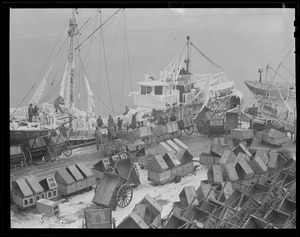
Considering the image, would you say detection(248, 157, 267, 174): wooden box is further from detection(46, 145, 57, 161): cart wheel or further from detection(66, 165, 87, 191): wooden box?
detection(46, 145, 57, 161): cart wheel

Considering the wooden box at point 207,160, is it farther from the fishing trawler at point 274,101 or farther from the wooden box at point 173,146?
the fishing trawler at point 274,101

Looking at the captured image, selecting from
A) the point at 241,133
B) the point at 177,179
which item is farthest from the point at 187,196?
the point at 241,133

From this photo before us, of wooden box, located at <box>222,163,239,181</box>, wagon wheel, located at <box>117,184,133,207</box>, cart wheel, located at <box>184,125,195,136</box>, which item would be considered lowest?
wagon wheel, located at <box>117,184,133,207</box>

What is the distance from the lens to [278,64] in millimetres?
12758

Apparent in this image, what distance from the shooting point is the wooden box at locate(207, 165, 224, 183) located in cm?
1055

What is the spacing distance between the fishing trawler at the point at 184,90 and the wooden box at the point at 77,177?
5.09 meters

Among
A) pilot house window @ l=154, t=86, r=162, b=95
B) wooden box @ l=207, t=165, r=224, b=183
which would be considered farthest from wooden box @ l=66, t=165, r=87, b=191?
pilot house window @ l=154, t=86, r=162, b=95

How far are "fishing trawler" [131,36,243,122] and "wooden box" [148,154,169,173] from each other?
413 centimetres

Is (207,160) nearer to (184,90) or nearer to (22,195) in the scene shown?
(184,90)

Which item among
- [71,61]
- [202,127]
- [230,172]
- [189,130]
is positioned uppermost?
[71,61]

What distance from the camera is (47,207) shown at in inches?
375

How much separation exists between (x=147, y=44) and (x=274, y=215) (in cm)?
699

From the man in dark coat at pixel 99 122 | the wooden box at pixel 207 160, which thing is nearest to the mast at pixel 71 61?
the man in dark coat at pixel 99 122

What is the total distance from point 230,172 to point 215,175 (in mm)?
401
